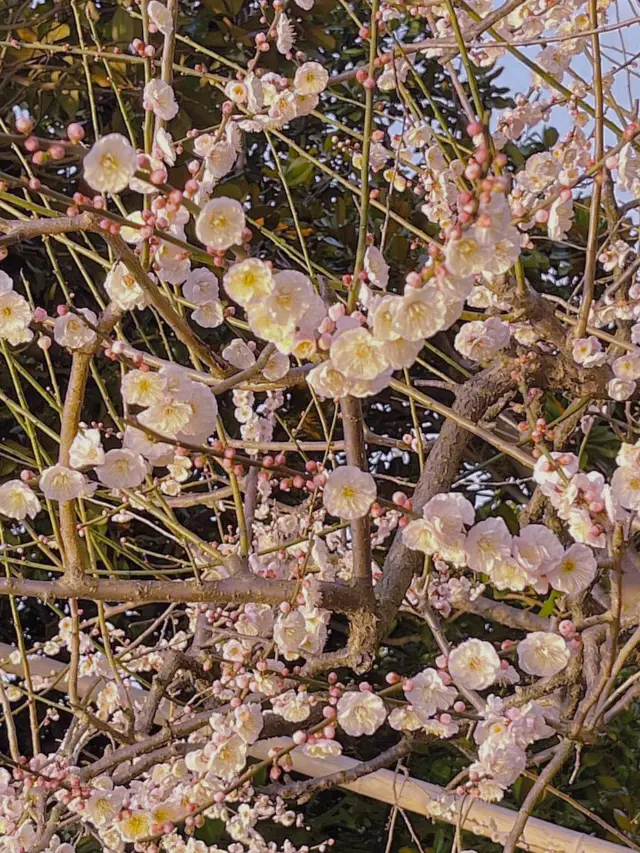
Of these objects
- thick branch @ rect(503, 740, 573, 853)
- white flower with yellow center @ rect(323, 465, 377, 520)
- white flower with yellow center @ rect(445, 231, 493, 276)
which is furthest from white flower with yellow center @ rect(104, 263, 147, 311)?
thick branch @ rect(503, 740, 573, 853)

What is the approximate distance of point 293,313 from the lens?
597 mm

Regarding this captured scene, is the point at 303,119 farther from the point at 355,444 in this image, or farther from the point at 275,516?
the point at 355,444

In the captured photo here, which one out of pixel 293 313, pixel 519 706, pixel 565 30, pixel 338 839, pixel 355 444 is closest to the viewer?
pixel 293 313

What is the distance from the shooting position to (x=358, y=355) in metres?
0.59

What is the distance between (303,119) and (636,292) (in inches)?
50.4

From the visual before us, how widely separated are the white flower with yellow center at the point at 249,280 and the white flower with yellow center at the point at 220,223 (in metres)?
0.04

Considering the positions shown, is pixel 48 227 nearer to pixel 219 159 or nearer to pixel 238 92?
pixel 219 159

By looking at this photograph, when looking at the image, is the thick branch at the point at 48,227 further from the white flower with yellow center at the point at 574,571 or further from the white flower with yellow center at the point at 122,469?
the white flower with yellow center at the point at 574,571

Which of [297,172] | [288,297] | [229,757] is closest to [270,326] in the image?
[288,297]

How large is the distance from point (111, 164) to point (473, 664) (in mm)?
567

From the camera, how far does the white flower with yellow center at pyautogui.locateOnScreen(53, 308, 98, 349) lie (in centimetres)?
75

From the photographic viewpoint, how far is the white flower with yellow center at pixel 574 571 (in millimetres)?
741

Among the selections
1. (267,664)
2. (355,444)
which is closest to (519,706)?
(267,664)

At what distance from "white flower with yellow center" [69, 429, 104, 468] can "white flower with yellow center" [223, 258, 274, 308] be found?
0.71 ft
